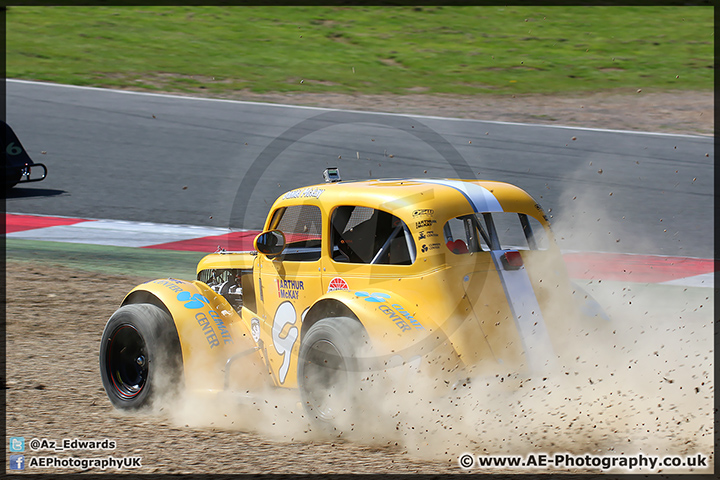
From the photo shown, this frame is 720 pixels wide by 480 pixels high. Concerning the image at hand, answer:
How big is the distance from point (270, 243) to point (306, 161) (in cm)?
969

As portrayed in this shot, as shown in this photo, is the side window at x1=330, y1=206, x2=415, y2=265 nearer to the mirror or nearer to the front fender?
the mirror

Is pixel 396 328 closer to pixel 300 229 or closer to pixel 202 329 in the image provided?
pixel 300 229

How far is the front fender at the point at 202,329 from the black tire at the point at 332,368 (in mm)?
811

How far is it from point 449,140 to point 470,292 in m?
12.3

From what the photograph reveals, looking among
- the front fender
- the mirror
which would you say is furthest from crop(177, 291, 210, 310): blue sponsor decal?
the mirror

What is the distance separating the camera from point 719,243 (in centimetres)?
1124

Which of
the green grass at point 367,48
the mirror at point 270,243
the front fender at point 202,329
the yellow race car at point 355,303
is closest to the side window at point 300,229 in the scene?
the yellow race car at point 355,303

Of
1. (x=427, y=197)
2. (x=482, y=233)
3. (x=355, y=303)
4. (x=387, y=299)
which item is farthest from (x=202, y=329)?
(x=482, y=233)

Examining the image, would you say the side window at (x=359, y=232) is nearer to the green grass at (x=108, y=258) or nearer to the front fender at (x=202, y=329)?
the front fender at (x=202, y=329)

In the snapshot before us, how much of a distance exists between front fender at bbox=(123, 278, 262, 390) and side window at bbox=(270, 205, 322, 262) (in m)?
0.65

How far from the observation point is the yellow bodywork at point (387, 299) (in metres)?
4.90

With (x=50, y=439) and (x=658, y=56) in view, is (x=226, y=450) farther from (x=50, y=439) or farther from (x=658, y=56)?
(x=658, y=56)

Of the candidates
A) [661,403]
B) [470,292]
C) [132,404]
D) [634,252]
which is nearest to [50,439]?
[132,404]

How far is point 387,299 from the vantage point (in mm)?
5078
